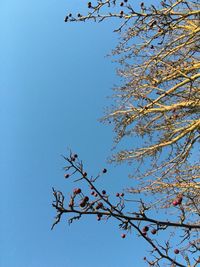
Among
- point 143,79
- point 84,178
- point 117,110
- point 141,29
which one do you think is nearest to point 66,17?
point 141,29

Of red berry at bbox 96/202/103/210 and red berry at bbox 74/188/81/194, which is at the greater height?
red berry at bbox 74/188/81/194

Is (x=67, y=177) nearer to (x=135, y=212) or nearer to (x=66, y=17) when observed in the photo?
(x=135, y=212)

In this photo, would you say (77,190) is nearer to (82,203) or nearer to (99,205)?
(82,203)

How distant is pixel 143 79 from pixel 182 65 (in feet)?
3.40

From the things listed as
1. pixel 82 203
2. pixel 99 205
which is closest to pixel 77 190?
pixel 82 203

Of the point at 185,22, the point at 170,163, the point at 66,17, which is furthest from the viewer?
the point at 185,22

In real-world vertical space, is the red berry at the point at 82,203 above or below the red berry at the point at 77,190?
below

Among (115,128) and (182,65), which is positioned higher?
(115,128)

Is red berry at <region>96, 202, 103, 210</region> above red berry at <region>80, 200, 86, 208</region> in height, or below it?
below

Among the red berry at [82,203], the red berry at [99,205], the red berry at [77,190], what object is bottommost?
the red berry at [99,205]

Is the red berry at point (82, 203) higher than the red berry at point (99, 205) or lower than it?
higher

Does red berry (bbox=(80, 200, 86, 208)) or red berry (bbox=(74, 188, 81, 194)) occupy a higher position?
red berry (bbox=(74, 188, 81, 194))

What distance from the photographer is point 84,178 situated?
11.2 feet

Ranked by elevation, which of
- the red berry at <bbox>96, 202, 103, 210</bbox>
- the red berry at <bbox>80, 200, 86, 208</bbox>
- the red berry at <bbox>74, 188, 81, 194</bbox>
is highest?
the red berry at <bbox>74, 188, 81, 194</bbox>
